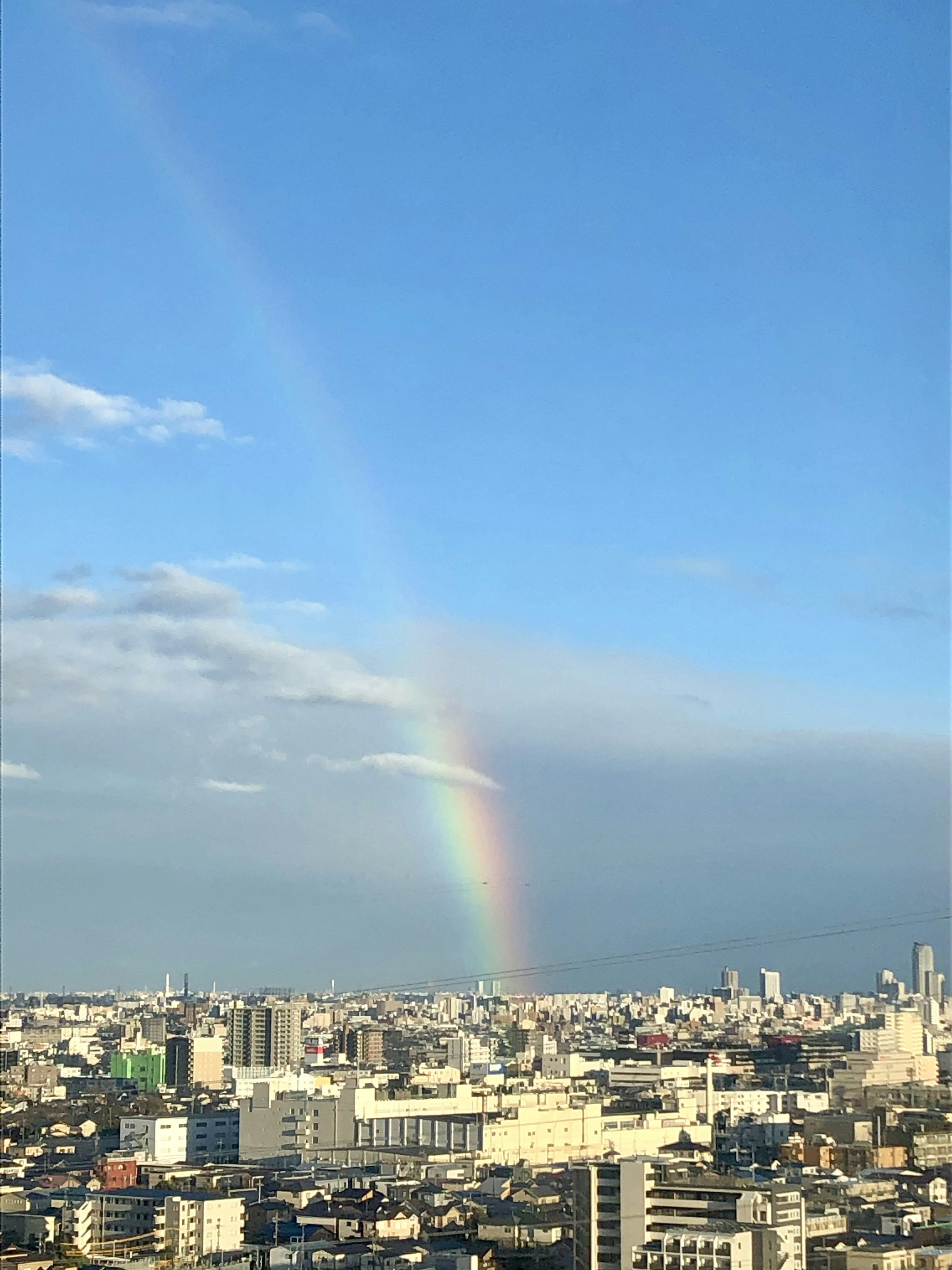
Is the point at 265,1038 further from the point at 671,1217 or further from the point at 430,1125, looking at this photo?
the point at 671,1217

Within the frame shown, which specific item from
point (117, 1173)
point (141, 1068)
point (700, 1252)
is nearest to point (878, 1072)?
point (117, 1173)

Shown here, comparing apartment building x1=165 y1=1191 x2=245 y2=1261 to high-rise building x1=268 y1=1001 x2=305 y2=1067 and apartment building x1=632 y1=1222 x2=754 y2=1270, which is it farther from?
high-rise building x1=268 y1=1001 x2=305 y2=1067

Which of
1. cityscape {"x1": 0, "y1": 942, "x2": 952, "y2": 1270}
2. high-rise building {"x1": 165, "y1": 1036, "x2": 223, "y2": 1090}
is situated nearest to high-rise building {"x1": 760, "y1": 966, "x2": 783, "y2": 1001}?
cityscape {"x1": 0, "y1": 942, "x2": 952, "y2": 1270}

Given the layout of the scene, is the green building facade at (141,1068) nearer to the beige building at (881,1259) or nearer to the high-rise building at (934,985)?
the high-rise building at (934,985)

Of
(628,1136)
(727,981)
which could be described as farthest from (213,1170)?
(727,981)

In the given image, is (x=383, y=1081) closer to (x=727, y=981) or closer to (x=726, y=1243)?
(x=727, y=981)

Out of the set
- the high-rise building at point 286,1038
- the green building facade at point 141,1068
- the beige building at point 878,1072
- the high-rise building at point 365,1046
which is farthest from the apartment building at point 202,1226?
the high-rise building at point 286,1038
